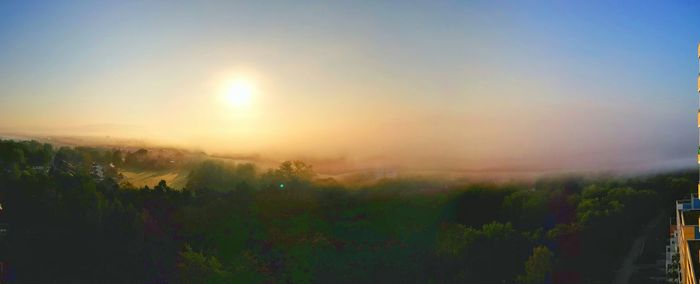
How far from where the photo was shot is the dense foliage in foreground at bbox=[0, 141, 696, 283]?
98.7ft

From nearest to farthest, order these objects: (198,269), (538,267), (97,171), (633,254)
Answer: (198,269)
(538,267)
(633,254)
(97,171)

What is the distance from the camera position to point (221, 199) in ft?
124

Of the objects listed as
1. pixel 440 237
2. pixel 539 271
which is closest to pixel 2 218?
pixel 440 237

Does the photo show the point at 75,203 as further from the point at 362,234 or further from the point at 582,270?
the point at 582,270

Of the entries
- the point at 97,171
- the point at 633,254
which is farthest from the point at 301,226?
the point at 633,254

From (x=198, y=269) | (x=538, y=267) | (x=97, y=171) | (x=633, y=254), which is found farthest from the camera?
(x=97, y=171)

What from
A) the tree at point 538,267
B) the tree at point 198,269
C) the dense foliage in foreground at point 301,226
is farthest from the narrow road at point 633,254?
the tree at point 198,269

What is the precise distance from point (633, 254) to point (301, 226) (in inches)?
624

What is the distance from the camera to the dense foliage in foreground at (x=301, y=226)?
3009 cm

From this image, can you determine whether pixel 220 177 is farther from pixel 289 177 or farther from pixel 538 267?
pixel 538 267

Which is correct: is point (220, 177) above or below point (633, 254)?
above

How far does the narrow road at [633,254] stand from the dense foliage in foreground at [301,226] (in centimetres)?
43

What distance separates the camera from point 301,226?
35875 mm

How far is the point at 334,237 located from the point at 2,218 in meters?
14.3
